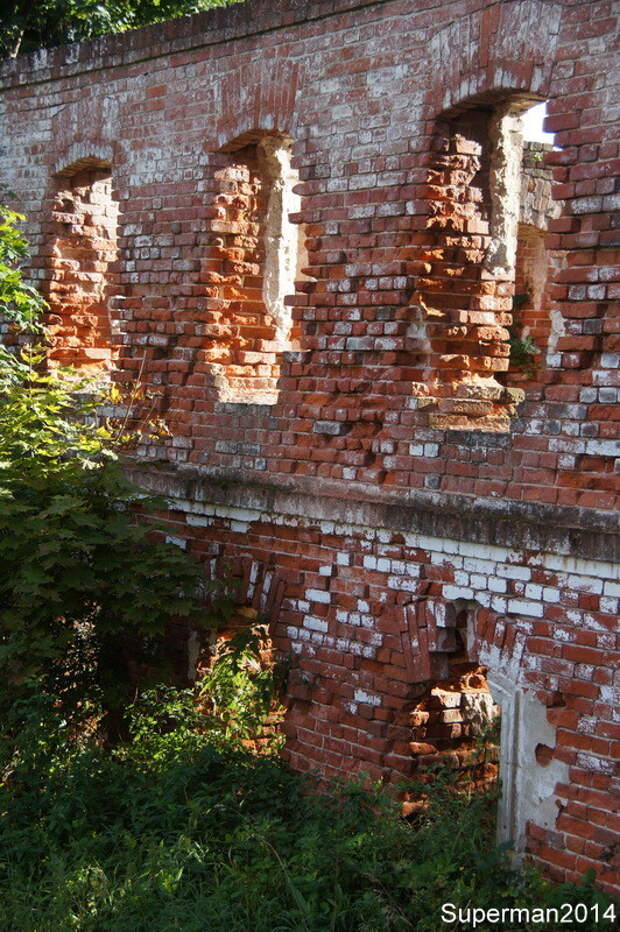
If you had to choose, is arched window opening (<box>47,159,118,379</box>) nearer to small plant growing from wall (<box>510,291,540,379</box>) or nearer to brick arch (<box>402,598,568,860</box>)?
small plant growing from wall (<box>510,291,540,379</box>)

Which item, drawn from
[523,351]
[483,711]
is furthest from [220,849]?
[523,351]

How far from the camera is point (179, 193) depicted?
8.73 metres

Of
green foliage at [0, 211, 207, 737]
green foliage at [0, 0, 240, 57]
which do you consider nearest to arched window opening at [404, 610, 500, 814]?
green foliage at [0, 211, 207, 737]

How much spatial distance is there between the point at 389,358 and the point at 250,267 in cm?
185

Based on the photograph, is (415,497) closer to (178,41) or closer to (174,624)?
(174,624)

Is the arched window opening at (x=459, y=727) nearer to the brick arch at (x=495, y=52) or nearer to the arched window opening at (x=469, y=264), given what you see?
the arched window opening at (x=469, y=264)

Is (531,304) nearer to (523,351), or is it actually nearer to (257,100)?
(523,351)

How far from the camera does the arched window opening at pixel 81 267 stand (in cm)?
1019

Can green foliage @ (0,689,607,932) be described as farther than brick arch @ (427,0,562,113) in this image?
No

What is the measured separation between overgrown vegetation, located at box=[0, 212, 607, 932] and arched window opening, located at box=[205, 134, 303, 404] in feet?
3.21

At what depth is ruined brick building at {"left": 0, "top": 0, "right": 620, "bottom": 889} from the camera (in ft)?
20.0

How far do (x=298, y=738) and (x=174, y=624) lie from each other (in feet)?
4.41

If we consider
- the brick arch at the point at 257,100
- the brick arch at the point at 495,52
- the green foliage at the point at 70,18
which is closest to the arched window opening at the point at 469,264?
the brick arch at the point at 495,52

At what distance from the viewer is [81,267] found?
407 inches
